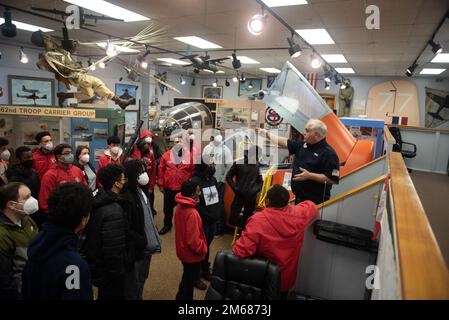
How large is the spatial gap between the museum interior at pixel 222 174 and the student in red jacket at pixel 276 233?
0.01m

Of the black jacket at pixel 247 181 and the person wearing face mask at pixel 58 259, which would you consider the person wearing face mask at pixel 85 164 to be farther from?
the person wearing face mask at pixel 58 259

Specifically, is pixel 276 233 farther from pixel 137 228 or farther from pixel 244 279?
pixel 137 228

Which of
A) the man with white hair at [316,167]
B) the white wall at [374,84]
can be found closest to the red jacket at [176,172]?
the man with white hair at [316,167]

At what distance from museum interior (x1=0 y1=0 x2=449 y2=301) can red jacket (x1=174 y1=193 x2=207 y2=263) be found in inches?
0.5

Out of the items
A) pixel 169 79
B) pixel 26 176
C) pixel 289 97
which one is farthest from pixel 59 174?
pixel 169 79

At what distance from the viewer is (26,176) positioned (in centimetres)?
330

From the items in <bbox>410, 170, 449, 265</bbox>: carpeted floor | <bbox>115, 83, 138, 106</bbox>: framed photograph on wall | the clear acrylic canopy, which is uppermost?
<bbox>115, 83, 138, 106</bbox>: framed photograph on wall

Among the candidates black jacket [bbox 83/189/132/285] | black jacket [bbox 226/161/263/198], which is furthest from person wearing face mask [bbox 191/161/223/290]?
black jacket [bbox 83/189/132/285]

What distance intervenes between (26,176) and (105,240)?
6.84 feet

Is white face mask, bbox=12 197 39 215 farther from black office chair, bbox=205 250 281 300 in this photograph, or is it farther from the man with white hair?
the man with white hair

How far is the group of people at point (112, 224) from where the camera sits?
1.45m

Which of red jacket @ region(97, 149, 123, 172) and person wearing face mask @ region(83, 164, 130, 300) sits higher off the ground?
red jacket @ region(97, 149, 123, 172)

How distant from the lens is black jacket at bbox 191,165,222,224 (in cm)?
323

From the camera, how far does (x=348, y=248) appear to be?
2.34m
